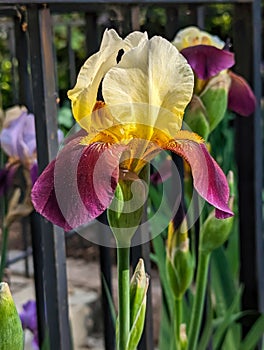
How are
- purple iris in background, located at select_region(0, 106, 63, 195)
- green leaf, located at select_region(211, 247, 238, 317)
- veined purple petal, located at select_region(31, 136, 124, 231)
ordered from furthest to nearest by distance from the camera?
1. green leaf, located at select_region(211, 247, 238, 317)
2. purple iris in background, located at select_region(0, 106, 63, 195)
3. veined purple petal, located at select_region(31, 136, 124, 231)

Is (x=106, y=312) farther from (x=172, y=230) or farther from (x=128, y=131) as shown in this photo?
(x=128, y=131)

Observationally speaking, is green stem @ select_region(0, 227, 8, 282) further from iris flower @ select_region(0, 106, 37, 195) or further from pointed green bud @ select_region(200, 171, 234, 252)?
pointed green bud @ select_region(200, 171, 234, 252)

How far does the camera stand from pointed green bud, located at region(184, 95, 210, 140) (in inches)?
37.9

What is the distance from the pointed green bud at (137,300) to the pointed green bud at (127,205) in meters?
0.04

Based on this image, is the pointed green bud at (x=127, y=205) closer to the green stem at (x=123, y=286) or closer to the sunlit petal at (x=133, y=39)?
the green stem at (x=123, y=286)

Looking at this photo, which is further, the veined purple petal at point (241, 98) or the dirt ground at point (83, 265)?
the dirt ground at point (83, 265)

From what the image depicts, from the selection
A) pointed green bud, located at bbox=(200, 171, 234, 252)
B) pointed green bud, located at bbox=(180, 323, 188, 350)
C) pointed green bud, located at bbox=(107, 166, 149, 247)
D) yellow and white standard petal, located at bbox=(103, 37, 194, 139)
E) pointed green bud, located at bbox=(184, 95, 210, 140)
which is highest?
yellow and white standard petal, located at bbox=(103, 37, 194, 139)

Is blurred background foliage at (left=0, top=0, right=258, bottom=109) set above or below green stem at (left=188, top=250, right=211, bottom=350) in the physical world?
above

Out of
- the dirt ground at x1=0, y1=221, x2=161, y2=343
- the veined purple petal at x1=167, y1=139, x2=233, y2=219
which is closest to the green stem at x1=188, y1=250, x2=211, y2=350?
the veined purple petal at x1=167, y1=139, x2=233, y2=219

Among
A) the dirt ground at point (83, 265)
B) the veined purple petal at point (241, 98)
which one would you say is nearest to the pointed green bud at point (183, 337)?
the veined purple petal at point (241, 98)

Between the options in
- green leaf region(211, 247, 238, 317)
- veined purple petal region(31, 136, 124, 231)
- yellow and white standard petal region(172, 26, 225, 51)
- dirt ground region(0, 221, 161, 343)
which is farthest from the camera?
dirt ground region(0, 221, 161, 343)

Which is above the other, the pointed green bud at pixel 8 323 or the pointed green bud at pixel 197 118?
the pointed green bud at pixel 197 118

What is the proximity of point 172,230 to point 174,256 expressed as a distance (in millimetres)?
39

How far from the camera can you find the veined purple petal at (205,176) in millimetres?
655
